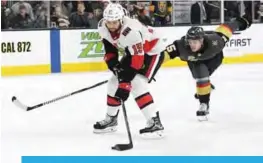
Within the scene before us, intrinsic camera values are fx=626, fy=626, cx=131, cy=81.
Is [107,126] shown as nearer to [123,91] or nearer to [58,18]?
[123,91]

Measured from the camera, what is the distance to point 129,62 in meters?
3.54

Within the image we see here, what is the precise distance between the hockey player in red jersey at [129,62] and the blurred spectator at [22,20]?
3671 millimetres

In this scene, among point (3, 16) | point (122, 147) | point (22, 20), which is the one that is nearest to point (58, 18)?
point (22, 20)

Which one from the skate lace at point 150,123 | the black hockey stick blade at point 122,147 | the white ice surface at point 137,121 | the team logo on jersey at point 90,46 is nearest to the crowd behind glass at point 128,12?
the team logo on jersey at point 90,46

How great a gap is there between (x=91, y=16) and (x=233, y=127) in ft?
13.2

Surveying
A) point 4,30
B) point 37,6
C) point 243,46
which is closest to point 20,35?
Result: point 4,30

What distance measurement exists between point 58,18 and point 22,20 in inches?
19.7

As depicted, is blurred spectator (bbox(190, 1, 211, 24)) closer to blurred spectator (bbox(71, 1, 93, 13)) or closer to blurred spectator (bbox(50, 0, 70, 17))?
blurred spectator (bbox(71, 1, 93, 13))

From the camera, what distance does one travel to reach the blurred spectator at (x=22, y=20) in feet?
23.7

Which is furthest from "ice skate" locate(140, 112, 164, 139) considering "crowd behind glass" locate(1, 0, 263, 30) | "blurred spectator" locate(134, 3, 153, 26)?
"blurred spectator" locate(134, 3, 153, 26)

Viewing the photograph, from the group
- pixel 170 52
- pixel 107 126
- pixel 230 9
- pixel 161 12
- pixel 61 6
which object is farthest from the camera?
pixel 230 9

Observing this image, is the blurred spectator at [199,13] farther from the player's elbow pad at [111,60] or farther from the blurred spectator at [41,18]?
the player's elbow pad at [111,60]

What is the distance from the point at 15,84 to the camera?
6277 millimetres

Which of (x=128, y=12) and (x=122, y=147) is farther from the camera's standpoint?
(x=128, y=12)
